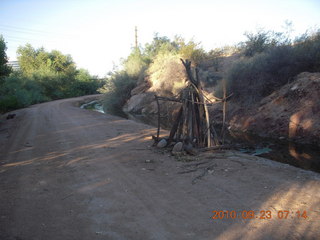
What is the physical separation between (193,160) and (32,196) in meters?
4.01

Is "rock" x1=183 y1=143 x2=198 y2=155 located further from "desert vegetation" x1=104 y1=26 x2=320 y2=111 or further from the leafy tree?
the leafy tree

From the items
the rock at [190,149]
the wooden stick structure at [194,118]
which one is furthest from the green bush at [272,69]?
the rock at [190,149]

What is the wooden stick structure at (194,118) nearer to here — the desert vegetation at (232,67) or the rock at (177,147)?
the rock at (177,147)

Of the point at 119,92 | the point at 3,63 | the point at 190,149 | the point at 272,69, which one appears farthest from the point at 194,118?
the point at 119,92

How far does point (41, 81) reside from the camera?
134 feet

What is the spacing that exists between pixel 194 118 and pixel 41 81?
38.5m

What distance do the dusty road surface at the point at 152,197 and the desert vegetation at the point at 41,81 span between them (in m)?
14.0

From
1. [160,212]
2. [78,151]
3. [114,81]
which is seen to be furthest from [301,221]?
[114,81]

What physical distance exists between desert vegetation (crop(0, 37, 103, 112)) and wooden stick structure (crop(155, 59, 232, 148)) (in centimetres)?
1429

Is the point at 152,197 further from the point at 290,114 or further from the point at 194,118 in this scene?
the point at 290,114

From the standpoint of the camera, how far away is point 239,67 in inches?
664

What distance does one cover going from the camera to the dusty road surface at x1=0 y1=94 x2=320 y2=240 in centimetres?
373

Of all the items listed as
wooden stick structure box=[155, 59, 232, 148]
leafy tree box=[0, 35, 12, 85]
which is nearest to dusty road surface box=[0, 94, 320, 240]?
wooden stick structure box=[155, 59, 232, 148]

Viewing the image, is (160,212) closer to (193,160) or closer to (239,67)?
(193,160)
